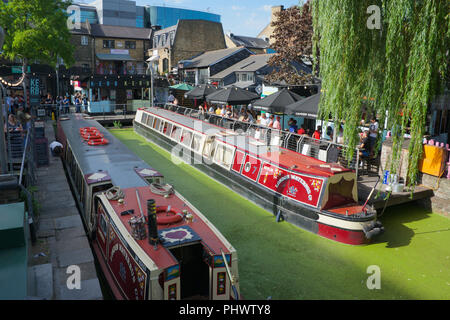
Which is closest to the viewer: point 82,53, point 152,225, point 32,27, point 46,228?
point 152,225

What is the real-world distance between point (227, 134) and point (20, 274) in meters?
10.3

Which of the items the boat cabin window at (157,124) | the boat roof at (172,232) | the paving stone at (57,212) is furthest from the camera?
the boat cabin window at (157,124)

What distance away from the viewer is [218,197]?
13.0 metres

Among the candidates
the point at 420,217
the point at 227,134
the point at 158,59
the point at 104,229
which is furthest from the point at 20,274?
the point at 158,59

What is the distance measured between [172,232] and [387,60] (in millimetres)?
6379

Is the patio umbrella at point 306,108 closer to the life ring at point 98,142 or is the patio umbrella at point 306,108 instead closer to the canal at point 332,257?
the canal at point 332,257

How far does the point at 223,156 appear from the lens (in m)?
14.0

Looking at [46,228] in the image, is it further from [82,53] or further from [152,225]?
[82,53]

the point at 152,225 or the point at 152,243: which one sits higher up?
the point at 152,225

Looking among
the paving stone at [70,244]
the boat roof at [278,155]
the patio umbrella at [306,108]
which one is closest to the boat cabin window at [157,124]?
the boat roof at [278,155]

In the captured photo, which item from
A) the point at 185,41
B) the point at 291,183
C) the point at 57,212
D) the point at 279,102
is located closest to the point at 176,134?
the point at 279,102

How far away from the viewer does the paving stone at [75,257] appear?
678 cm

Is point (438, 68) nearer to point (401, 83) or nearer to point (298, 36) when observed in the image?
point (401, 83)

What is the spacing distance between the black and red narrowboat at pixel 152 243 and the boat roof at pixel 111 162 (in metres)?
0.05
